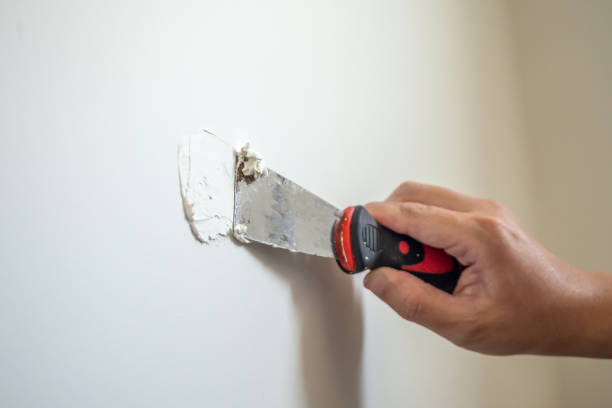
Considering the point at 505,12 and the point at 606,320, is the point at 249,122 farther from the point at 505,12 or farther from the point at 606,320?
the point at 505,12

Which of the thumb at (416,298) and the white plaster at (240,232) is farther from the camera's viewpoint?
the thumb at (416,298)

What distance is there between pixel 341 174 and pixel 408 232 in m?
0.12

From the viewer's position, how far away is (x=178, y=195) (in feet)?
1.02

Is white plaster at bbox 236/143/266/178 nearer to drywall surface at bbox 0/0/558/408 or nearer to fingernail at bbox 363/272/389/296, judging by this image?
drywall surface at bbox 0/0/558/408

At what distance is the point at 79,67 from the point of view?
0.25m

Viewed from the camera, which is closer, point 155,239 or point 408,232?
point 155,239

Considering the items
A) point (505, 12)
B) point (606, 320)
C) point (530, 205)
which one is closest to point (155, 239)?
point (606, 320)

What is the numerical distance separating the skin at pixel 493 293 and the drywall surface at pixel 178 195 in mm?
98

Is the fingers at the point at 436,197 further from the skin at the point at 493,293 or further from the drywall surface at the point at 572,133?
the drywall surface at the point at 572,133

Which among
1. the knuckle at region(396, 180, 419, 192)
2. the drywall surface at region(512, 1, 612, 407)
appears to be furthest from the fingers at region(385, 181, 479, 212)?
the drywall surface at region(512, 1, 612, 407)

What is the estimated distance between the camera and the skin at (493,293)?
1.53 feet

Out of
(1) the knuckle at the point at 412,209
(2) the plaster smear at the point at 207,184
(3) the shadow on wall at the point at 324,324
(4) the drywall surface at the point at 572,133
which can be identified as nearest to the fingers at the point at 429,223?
(1) the knuckle at the point at 412,209

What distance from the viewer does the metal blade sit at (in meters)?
0.37

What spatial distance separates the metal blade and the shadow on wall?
0.02 m
